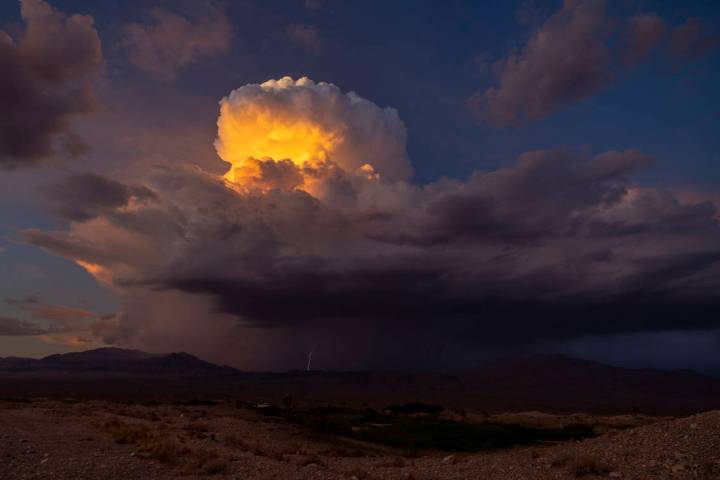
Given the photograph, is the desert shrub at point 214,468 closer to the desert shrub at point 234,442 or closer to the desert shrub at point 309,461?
the desert shrub at point 309,461

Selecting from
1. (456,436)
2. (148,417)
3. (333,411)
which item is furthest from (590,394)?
(148,417)

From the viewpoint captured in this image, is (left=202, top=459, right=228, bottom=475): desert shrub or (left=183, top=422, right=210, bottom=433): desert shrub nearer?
(left=202, top=459, right=228, bottom=475): desert shrub

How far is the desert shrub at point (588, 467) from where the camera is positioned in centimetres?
2019

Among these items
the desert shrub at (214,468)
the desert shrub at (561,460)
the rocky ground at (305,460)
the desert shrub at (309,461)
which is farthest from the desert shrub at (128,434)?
the desert shrub at (561,460)

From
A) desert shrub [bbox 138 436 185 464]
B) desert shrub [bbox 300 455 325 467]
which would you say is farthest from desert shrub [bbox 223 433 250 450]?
desert shrub [bbox 138 436 185 464]

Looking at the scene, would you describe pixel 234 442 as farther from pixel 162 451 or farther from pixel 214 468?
pixel 214 468

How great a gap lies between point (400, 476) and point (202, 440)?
1484 centimetres

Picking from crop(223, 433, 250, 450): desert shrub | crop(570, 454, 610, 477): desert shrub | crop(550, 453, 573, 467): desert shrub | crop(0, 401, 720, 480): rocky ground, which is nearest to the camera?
crop(0, 401, 720, 480): rocky ground

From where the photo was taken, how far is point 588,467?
2036 cm

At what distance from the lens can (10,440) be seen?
87.5ft

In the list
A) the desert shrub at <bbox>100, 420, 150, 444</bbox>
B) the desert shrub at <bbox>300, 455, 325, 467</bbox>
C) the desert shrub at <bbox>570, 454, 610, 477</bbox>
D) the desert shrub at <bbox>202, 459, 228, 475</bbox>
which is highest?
the desert shrub at <bbox>100, 420, 150, 444</bbox>

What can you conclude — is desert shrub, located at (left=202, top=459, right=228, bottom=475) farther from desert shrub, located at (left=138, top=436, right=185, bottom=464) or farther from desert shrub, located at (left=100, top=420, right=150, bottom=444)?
desert shrub, located at (left=100, top=420, right=150, bottom=444)

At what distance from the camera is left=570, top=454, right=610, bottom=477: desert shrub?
20188mm

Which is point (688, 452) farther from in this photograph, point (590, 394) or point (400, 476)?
point (590, 394)
